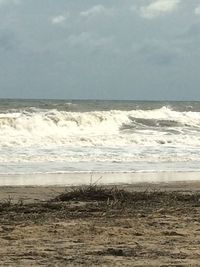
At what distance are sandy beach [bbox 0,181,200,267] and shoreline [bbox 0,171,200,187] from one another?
1724 mm

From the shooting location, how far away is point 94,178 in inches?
438

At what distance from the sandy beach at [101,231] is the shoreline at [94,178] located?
1724 millimetres

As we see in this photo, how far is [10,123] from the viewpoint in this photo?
85.9 feet

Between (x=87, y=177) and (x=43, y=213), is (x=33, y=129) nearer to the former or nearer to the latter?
(x=87, y=177)

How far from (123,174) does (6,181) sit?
2.41m

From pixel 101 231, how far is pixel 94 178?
520cm

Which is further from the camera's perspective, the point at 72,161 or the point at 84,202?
the point at 72,161

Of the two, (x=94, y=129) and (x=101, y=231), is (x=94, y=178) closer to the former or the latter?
(x=101, y=231)

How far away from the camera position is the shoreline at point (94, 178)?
1052 centimetres

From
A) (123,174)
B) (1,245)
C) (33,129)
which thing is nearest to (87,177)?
(123,174)

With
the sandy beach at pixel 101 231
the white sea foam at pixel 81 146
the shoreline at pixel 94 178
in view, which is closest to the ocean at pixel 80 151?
the white sea foam at pixel 81 146

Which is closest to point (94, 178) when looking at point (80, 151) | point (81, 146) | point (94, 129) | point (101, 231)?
point (101, 231)

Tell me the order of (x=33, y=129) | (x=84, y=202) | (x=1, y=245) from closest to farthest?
1. (x=1, y=245)
2. (x=84, y=202)
3. (x=33, y=129)

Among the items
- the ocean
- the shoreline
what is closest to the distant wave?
the ocean
